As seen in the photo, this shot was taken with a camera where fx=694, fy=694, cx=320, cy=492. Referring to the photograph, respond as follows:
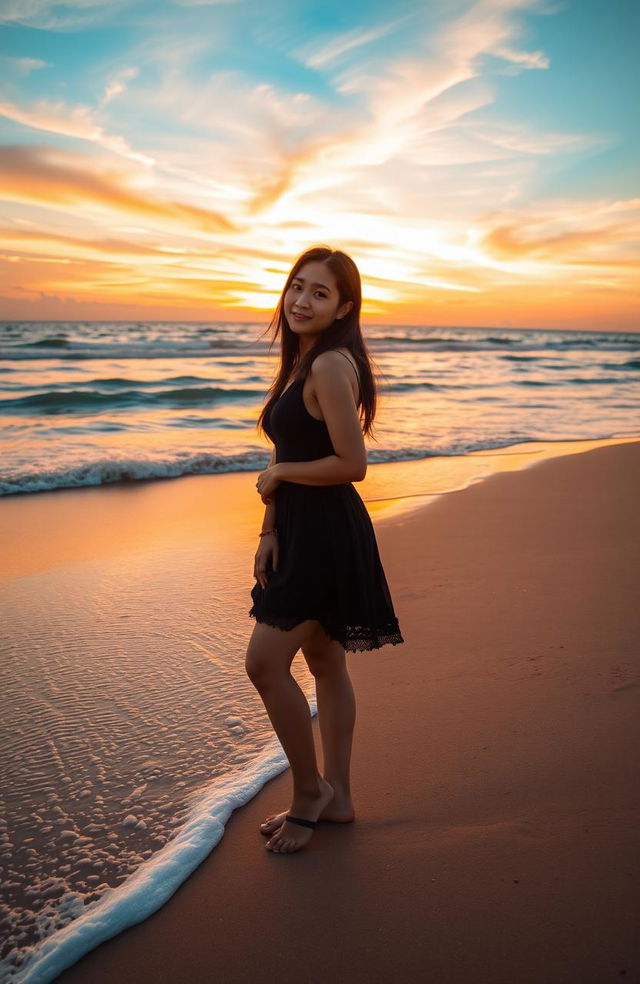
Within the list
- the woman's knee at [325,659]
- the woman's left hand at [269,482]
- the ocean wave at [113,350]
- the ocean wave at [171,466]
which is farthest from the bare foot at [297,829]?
the ocean wave at [113,350]

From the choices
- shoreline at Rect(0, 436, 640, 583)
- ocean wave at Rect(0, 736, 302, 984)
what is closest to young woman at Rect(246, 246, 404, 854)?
ocean wave at Rect(0, 736, 302, 984)

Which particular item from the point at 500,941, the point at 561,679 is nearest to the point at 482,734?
the point at 561,679

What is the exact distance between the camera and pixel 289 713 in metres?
2.20

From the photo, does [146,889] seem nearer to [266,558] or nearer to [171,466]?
[266,558]

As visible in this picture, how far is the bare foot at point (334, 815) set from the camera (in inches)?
91.6

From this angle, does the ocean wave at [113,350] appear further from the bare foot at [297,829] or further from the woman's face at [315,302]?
the bare foot at [297,829]

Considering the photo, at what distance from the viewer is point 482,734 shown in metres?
2.82

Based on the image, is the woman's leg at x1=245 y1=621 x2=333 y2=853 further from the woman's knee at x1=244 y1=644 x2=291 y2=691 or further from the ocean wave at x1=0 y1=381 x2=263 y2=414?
the ocean wave at x1=0 y1=381 x2=263 y2=414

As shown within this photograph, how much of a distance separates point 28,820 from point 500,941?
1.57 metres

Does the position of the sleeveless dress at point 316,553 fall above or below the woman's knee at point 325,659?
above

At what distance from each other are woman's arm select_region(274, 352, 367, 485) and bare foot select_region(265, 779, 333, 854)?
1069 millimetres

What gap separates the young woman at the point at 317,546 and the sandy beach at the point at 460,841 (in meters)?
0.21

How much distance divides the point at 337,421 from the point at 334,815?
1341mm

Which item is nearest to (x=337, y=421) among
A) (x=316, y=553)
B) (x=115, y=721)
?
(x=316, y=553)
